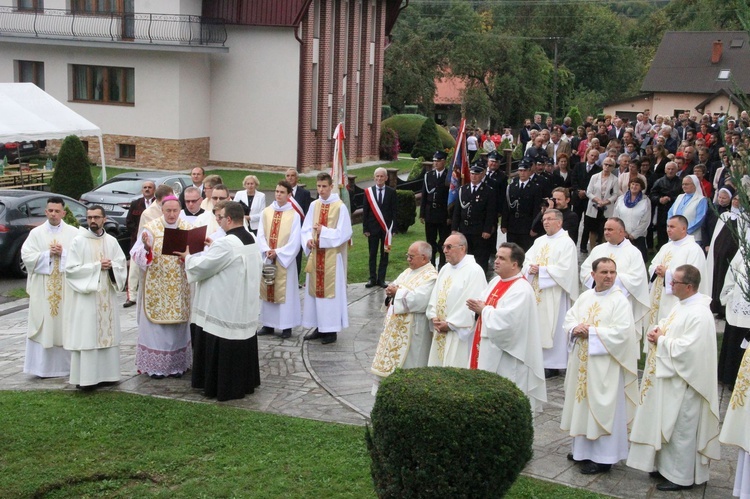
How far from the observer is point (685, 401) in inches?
294

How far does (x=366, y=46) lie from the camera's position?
124 ft

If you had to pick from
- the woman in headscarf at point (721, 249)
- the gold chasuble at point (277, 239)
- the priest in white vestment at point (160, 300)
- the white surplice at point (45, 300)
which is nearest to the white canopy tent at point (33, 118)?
the gold chasuble at point (277, 239)

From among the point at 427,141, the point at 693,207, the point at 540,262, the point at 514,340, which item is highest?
the point at 427,141

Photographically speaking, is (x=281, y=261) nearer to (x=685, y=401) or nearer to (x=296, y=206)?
(x=296, y=206)

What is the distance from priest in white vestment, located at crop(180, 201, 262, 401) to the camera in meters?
9.38

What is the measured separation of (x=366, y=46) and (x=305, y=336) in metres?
27.3

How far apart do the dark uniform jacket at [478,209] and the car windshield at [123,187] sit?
8573 mm

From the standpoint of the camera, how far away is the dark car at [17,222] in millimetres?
16078

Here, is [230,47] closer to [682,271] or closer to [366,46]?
[366,46]

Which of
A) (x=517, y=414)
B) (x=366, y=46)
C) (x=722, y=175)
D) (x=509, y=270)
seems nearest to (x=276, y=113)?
(x=366, y=46)

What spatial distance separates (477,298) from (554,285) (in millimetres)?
2263

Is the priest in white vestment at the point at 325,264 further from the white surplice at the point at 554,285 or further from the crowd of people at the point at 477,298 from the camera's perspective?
the white surplice at the point at 554,285

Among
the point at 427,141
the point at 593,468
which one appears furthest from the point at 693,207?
the point at 427,141

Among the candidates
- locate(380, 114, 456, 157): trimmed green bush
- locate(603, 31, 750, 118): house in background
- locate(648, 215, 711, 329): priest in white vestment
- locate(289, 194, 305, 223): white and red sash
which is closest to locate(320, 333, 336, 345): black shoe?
locate(289, 194, 305, 223): white and red sash
